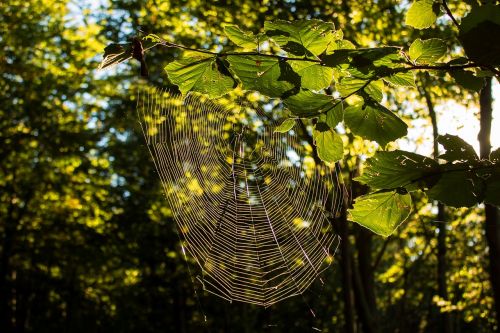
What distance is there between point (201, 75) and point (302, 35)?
31 centimetres

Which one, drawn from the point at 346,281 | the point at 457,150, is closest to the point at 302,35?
the point at 457,150

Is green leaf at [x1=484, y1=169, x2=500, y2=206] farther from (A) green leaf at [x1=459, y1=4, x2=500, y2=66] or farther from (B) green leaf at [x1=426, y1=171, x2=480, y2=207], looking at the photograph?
(A) green leaf at [x1=459, y1=4, x2=500, y2=66]

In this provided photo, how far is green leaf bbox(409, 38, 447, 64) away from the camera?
1378 millimetres

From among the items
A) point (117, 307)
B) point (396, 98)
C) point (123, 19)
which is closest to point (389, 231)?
point (396, 98)

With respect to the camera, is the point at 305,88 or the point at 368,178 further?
the point at 368,178

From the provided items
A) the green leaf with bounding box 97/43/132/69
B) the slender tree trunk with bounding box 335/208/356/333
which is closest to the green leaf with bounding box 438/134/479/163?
the green leaf with bounding box 97/43/132/69

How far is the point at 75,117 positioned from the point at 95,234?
373 centimetres

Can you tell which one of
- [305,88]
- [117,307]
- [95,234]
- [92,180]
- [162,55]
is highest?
[162,55]

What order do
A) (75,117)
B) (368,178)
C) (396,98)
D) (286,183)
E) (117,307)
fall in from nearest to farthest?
1. (368,178)
2. (286,183)
3. (396,98)
4. (75,117)
5. (117,307)

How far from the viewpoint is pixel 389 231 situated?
1.57 metres

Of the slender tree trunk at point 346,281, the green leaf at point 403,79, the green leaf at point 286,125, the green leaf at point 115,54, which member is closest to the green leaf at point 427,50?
the green leaf at point 403,79

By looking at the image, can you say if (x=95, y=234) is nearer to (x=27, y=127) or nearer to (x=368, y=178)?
(x=27, y=127)

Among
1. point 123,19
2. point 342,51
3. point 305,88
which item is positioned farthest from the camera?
point 123,19

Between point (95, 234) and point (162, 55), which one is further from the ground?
point (162, 55)
